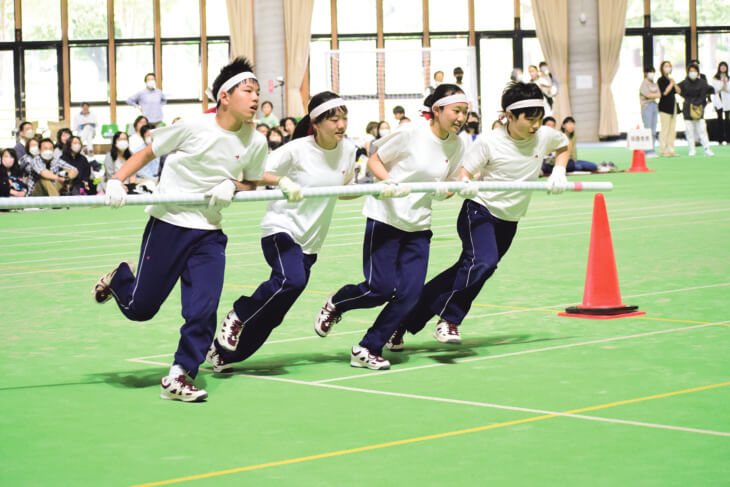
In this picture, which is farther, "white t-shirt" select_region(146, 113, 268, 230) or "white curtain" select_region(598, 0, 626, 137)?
"white curtain" select_region(598, 0, 626, 137)

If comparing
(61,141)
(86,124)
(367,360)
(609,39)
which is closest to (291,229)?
(367,360)

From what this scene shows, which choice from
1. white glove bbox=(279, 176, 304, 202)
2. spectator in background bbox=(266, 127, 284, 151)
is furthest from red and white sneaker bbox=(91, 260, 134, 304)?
spectator in background bbox=(266, 127, 284, 151)

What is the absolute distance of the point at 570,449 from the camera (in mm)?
5570

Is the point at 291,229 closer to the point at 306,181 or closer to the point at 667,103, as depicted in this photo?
the point at 306,181

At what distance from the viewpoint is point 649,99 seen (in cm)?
3484

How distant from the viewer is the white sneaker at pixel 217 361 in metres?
7.77

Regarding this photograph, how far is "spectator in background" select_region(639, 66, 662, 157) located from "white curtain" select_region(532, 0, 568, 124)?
516 cm

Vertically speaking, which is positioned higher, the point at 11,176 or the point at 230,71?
the point at 11,176

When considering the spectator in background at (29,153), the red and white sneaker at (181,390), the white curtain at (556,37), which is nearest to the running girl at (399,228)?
the red and white sneaker at (181,390)

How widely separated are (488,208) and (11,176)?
50.3 feet

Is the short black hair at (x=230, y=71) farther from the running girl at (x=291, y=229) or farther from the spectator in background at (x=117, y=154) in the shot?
the spectator in background at (x=117, y=154)

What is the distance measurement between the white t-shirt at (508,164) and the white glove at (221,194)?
2134 millimetres

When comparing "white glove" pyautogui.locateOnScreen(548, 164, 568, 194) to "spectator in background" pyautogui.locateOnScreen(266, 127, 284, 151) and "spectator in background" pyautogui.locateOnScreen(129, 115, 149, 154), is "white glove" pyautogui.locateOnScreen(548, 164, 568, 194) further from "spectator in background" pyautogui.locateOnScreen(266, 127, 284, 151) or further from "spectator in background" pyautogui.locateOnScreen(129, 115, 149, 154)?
"spectator in background" pyautogui.locateOnScreen(266, 127, 284, 151)

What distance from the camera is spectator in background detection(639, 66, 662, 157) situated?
113 ft
